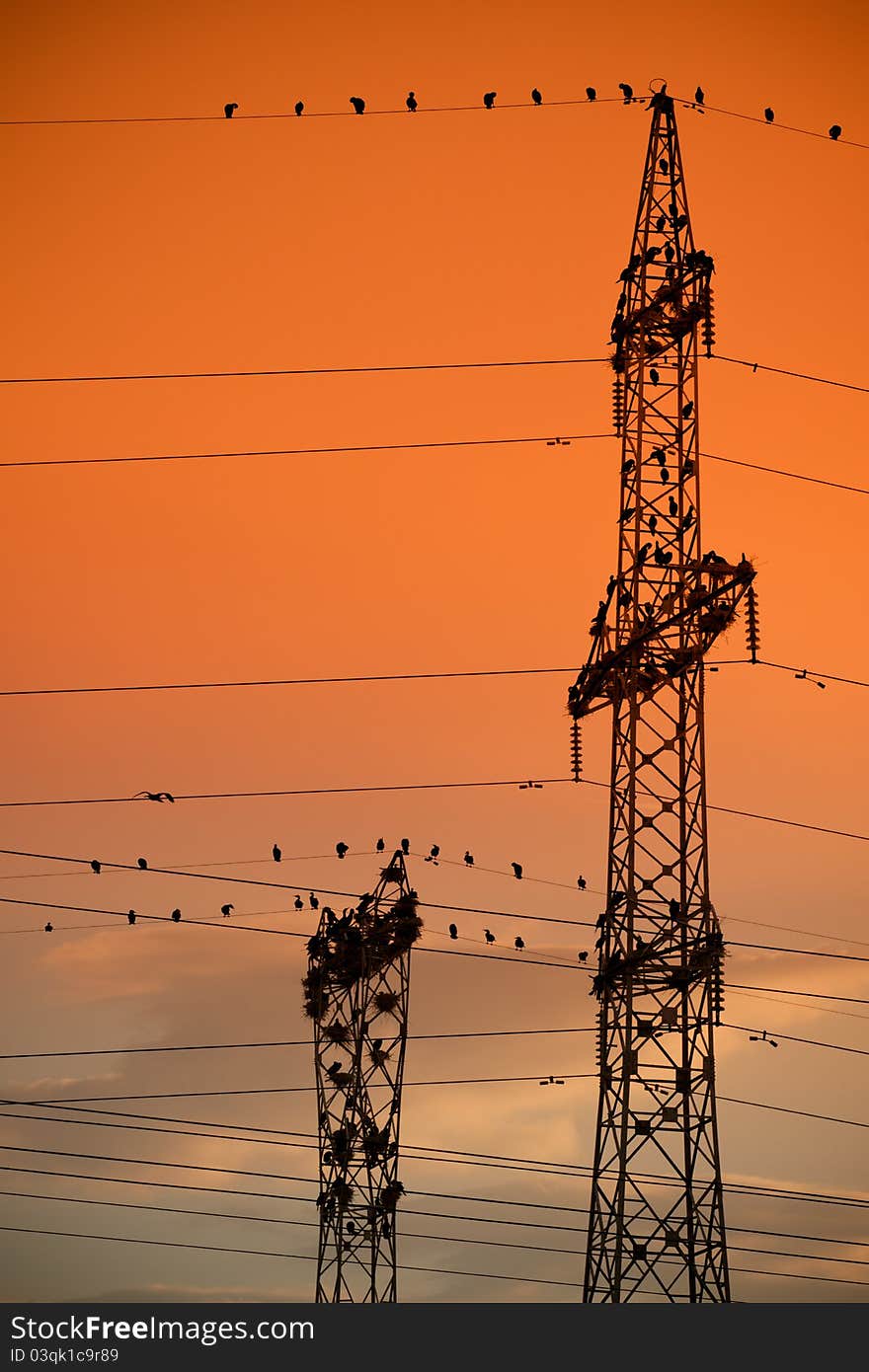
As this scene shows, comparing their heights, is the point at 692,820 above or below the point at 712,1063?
above

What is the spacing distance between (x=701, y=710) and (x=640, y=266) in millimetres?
11660

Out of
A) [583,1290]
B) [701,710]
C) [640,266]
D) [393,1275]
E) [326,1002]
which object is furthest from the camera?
[326,1002]

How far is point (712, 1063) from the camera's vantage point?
43.1m

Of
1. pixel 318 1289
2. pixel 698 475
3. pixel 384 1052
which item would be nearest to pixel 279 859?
pixel 384 1052

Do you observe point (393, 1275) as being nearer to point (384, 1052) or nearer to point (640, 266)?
point (384, 1052)

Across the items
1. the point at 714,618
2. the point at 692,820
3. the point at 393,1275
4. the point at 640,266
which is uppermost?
the point at 640,266

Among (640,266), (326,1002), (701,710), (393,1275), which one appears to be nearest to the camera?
(701,710)

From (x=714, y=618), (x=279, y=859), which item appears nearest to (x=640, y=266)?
(x=714, y=618)

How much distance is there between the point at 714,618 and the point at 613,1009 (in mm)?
9146

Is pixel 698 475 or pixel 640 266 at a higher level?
pixel 640 266

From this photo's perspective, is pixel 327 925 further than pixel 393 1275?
Yes

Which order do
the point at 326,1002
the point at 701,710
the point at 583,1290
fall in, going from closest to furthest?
the point at 583,1290 < the point at 701,710 < the point at 326,1002

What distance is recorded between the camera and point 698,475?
47656 mm

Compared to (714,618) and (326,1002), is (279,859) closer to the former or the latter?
(326,1002)
